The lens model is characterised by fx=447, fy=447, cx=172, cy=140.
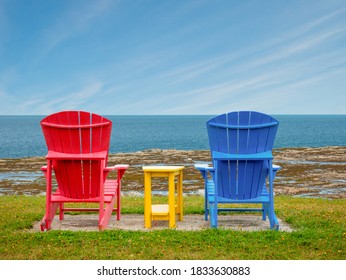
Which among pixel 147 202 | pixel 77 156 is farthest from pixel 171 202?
pixel 77 156

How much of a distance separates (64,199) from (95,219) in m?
1.20

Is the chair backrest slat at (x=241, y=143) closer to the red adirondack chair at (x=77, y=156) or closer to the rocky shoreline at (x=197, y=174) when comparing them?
the red adirondack chair at (x=77, y=156)

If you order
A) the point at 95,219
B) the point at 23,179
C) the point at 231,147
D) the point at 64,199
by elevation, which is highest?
the point at 231,147

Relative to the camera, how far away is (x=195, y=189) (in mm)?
20484

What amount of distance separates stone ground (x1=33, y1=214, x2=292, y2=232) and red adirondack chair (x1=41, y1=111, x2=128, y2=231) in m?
0.43

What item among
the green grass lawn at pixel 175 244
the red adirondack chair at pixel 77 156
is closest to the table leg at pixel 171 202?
the green grass lawn at pixel 175 244

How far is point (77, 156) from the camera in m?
6.34

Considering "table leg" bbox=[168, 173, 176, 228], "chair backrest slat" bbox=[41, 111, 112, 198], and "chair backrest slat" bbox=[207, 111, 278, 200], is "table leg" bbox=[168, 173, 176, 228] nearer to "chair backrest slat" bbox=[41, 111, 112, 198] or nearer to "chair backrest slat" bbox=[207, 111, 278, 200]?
"chair backrest slat" bbox=[207, 111, 278, 200]

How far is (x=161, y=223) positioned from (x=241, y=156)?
181 cm

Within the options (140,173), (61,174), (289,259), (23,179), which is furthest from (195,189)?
(289,259)

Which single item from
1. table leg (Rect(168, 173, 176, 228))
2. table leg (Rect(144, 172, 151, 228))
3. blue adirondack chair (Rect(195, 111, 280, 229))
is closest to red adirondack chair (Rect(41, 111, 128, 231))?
table leg (Rect(144, 172, 151, 228))

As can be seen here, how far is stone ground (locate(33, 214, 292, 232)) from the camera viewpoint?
266 inches

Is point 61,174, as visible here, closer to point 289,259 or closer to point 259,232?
point 259,232

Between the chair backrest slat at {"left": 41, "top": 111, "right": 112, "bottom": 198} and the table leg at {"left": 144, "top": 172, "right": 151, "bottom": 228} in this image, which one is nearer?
the chair backrest slat at {"left": 41, "top": 111, "right": 112, "bottom": 198}
